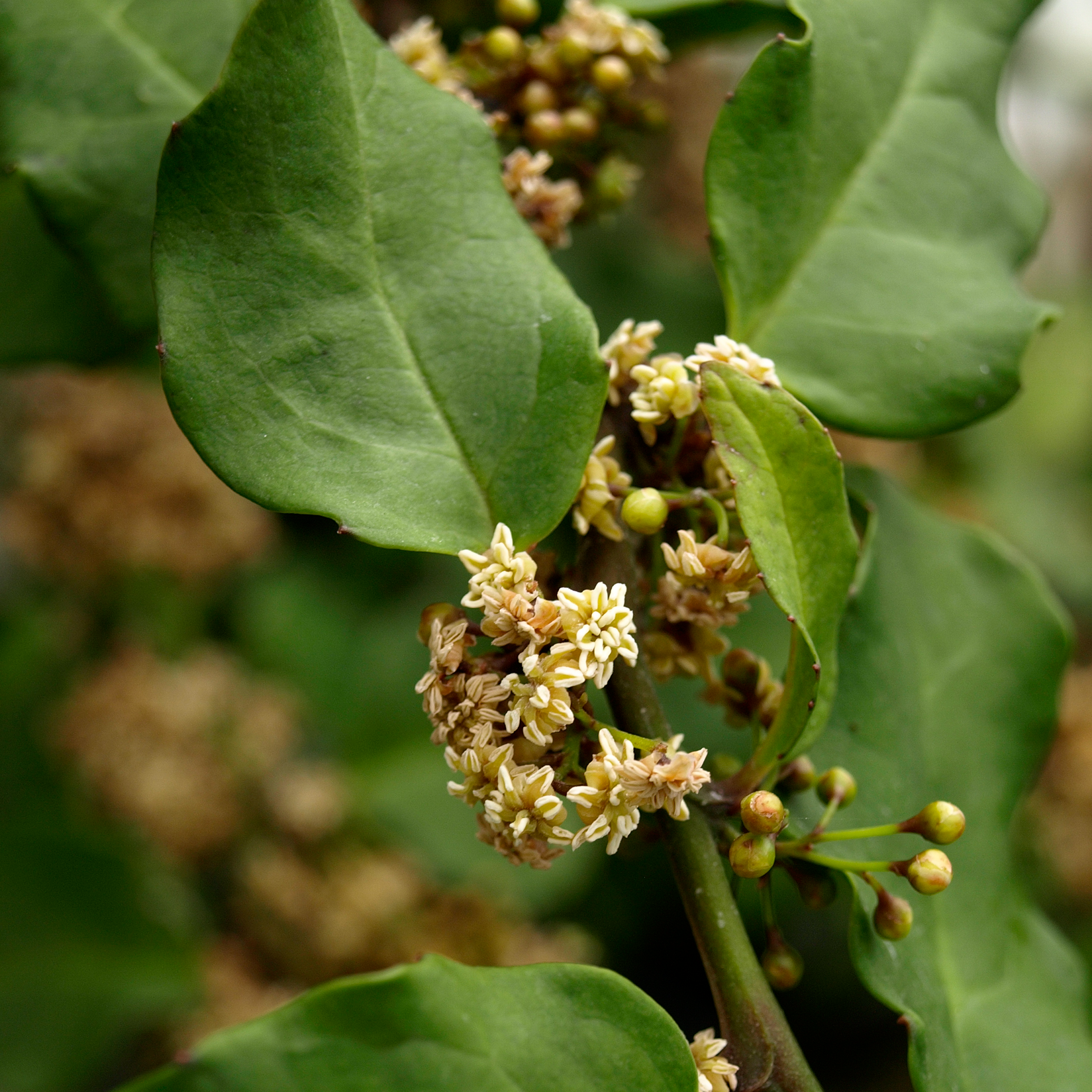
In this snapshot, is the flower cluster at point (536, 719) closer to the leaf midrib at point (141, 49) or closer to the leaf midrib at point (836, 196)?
the leaf midrib at point (836, 196)

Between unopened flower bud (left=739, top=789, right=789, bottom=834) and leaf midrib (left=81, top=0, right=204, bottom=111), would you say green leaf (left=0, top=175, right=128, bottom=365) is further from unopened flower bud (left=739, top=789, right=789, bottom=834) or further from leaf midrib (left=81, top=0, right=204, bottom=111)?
unopened flower bud (left=739, top=789, right=789, bottom=834)

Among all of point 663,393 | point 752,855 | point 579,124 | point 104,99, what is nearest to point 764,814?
point 752,855

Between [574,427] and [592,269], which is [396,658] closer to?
[592,269]

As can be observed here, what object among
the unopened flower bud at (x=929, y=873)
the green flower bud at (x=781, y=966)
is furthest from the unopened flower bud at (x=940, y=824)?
the green flower bud at (x=781, y=966)

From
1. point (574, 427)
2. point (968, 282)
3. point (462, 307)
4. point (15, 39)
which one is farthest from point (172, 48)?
point (968, 282)

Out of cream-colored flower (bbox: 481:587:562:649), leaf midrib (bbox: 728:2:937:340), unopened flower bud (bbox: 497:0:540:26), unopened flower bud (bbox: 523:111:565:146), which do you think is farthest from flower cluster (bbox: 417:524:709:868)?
unopened flower bud (bbox: 497:0:540:26)

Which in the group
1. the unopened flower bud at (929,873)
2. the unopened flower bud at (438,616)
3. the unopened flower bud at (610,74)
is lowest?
the unopened flower bud at (929,873)
